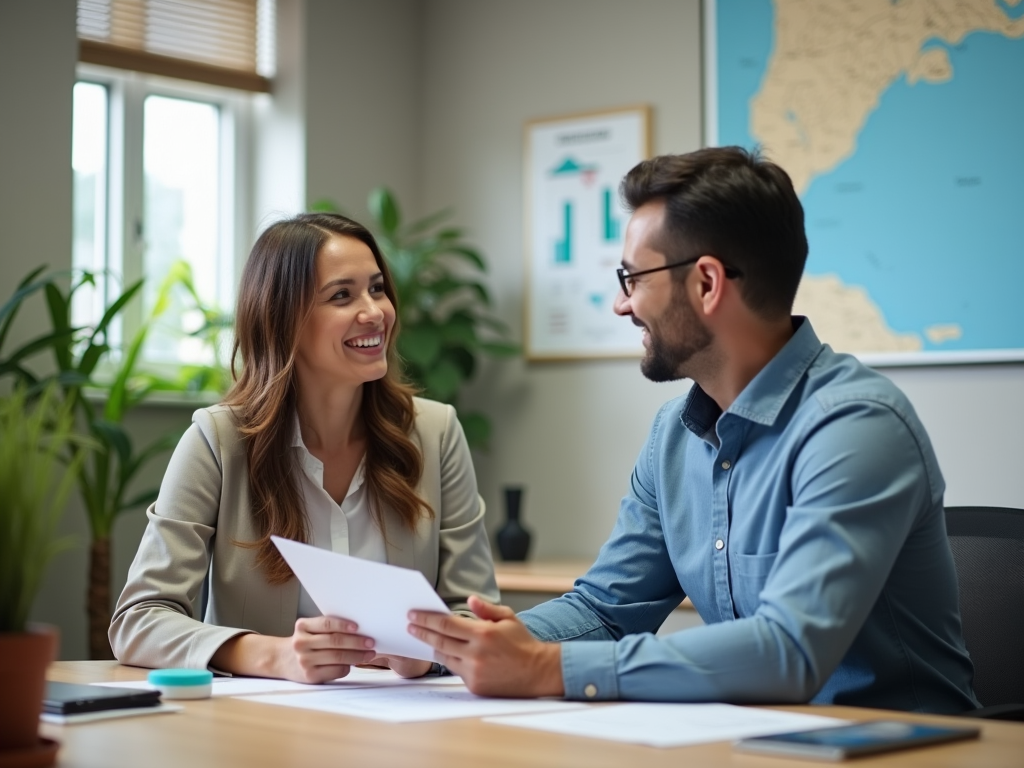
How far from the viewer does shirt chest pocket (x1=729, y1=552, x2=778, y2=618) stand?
1612 millimetres

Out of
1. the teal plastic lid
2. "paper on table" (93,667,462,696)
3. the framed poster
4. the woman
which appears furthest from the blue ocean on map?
the teal plastic lid

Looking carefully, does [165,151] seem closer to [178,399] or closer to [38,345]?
[178,399]

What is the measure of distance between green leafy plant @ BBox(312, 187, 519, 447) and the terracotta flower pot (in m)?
2.87

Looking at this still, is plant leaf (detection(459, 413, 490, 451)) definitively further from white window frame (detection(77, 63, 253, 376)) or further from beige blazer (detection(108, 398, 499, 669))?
beige blazer (detection(108, 398, 499, 669))

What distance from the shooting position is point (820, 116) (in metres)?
3.71

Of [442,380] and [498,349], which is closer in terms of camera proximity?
[442,380]

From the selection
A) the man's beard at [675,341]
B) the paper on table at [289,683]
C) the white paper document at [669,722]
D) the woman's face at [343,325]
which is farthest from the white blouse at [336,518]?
the white paper document at [669,722]

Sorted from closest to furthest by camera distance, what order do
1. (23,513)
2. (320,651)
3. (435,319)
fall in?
(23,513) → (320,651) → (435,319)

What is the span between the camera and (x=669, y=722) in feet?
4.16

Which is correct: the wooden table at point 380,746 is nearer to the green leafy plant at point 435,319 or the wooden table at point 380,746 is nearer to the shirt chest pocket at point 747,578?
the shirt chest pocket at point 747,578

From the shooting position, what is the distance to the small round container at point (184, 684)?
1.46 m

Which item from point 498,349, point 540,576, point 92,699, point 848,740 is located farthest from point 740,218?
point 498,349

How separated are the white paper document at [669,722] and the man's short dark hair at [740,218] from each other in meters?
0.60

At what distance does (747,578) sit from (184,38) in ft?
10.7
